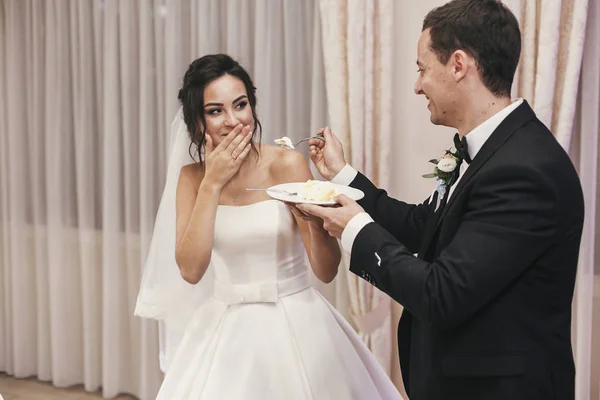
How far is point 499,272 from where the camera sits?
4.38ft

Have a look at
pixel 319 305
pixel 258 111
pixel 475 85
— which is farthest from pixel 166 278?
pixel 475 85

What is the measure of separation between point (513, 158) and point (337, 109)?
171 cm

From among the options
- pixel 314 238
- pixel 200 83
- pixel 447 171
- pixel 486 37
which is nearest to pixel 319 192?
pixel 447 171

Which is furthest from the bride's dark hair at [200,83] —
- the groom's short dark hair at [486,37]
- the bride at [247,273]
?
the groom's short dark hair at [486,37]

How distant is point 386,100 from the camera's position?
2.98 metres

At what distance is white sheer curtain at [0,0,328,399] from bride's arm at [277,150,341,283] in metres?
0.99

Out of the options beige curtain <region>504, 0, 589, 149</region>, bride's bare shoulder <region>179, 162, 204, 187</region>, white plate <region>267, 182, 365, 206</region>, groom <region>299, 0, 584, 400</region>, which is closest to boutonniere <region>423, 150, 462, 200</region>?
groom <region>299, 0, 584, 400</region>

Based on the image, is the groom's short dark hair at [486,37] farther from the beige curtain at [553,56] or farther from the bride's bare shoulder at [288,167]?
the beige curtain at [553,56]

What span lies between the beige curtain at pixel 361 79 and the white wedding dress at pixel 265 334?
2.94 feet

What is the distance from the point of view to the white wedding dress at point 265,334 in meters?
1.97

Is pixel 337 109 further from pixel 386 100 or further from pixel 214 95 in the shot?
pixel 214 95

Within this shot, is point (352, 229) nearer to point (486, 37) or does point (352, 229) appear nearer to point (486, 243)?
point (486, 243)

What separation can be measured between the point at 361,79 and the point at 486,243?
177 cm

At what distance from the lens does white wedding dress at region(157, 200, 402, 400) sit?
6.45 feet
